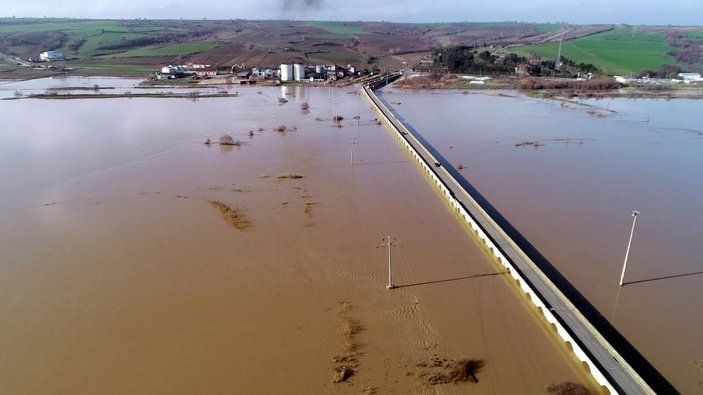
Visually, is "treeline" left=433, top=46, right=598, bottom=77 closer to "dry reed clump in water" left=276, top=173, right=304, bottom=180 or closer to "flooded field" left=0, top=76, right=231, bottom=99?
"flooded field" left=0, top=76, right=231, bottom=99

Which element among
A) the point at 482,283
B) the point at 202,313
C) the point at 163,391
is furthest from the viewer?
the point at 482,283

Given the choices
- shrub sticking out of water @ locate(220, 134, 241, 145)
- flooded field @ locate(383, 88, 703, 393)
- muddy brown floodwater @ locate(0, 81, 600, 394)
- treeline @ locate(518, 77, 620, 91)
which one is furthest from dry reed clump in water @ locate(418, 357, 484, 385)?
treeline @ locate(518, 77, 620, 91)

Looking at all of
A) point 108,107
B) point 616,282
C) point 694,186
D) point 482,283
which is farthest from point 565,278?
point 108,107

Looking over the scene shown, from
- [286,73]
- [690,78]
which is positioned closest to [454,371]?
[286,73]

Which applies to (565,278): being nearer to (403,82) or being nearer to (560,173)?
(560,173)

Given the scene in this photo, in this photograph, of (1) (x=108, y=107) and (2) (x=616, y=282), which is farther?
(1) (x=108, y=107)

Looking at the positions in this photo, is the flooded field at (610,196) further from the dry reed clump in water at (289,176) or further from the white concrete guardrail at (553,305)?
the dry reed clump in water at (289,176)

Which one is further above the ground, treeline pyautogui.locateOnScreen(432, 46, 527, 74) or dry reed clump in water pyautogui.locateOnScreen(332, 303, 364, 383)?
treeline pyautogui.locateOnScreen(432, 46, 527, 74)
